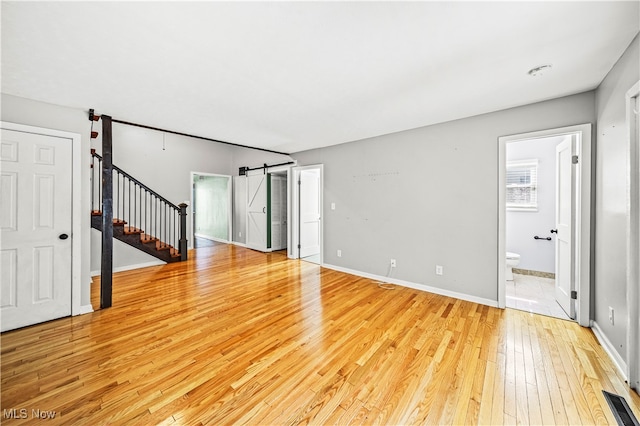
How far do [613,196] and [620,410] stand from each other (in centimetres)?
158

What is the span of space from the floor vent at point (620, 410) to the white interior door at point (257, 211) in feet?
19.3

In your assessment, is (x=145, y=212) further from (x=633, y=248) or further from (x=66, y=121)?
(x=633, y=248)

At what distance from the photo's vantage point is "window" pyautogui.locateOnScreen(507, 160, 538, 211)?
4.41m

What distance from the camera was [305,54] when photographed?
A: 6.19ft

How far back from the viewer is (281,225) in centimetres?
680

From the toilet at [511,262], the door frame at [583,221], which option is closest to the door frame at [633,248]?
the door frame at [583,221]

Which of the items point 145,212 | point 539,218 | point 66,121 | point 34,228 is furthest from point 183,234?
point 539,218

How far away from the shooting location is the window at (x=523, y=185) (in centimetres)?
441

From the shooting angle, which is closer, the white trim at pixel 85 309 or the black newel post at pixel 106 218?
the white trim at pixel 85 309

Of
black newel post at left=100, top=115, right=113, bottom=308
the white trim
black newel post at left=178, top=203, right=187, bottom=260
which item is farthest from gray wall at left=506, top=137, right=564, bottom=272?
black newel post at left=178, top=203, right=187, bottom=260

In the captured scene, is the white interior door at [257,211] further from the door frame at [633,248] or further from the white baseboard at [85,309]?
the door frame at [633,248]

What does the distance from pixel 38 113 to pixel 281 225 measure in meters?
4.79

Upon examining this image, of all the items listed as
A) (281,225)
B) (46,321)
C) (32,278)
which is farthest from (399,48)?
(281,225)

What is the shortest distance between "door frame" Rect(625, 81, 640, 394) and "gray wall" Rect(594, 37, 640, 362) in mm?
99
